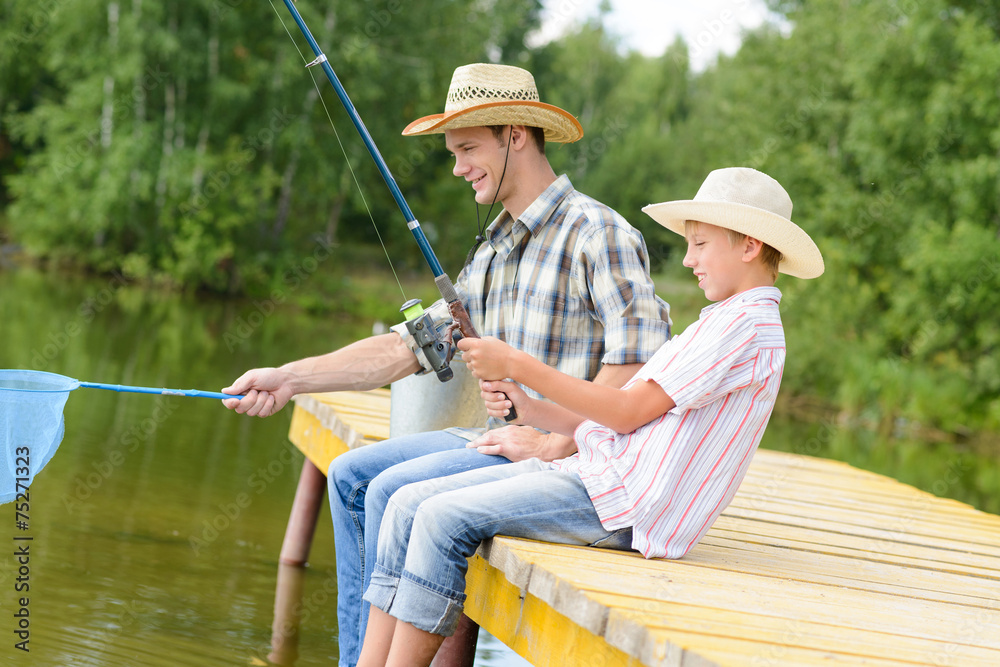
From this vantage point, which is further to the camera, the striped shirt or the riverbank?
the riverbank

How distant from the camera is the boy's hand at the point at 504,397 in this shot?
2398 millimetres

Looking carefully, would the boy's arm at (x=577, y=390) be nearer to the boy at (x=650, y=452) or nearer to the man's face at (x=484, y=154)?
the boy at (x=650, y=452)

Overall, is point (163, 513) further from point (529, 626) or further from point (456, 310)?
point (529, 626)

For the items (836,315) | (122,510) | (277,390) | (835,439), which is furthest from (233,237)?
(277,390)

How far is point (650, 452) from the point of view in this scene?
219 cm

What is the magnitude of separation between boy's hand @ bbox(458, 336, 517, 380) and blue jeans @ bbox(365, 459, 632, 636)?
216mm

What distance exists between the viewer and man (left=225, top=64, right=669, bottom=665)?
2.53m

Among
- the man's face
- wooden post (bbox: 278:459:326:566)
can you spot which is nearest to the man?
the man's face

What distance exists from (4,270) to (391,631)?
55.6 ft

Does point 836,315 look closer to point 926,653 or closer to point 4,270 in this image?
point 4,270

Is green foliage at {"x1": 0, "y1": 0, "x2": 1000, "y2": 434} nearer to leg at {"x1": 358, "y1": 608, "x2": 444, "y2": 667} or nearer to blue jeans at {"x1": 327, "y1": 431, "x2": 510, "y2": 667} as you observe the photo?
blue jeans at {"x1": 327, "y1": 431, "x2": 510, "y2": 667}

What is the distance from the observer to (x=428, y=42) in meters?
20.7

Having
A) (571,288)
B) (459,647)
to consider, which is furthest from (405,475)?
(459,647)

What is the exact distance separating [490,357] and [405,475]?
1.25 ft
